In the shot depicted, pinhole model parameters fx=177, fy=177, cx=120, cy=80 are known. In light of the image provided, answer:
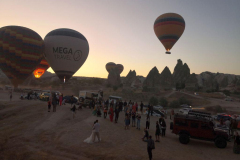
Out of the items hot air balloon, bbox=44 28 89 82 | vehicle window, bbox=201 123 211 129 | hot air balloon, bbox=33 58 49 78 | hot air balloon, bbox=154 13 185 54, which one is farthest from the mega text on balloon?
vehicle window, bbox=201 123 211 129

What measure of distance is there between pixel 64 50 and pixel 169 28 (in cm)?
2348

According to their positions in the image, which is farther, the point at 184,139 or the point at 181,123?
the point at 181,123

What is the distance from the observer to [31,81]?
276 feet

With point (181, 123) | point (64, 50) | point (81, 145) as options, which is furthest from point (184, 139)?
point (64, 50)

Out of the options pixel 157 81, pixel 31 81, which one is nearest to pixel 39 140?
pixel 31 81

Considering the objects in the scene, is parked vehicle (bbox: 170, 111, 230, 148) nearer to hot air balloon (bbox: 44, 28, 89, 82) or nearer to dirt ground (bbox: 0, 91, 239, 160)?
dirt ground (bbox: 0, 91, 239, 160)

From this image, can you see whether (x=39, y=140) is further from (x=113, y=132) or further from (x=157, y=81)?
(x=157, y=81)

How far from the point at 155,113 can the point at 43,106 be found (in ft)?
51.0

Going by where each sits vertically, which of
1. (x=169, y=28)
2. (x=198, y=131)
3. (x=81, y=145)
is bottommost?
(x=81, y=145)

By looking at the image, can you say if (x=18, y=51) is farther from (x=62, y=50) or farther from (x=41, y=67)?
(x=41, y=67)

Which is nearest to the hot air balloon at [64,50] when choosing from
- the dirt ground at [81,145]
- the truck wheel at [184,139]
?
the dirt ground at [81,145]

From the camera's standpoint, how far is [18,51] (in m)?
32.5

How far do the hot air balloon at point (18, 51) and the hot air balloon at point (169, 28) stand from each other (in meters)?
26.3

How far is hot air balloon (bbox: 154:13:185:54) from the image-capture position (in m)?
39.7
